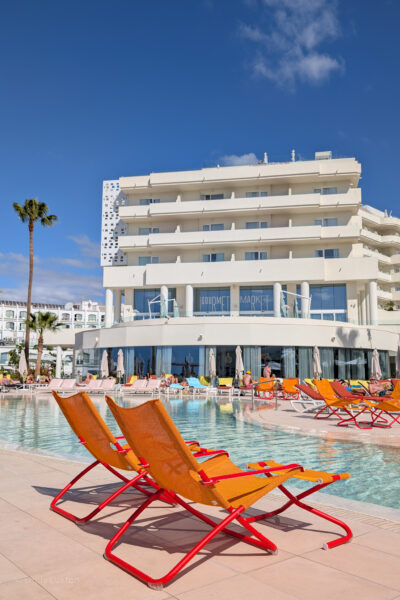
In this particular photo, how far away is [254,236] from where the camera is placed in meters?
39.1

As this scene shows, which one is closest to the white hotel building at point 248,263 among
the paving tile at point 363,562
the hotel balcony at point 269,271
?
the hotel balcony at point 269,271

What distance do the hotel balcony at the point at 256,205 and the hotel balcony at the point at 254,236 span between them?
1586 millimetres

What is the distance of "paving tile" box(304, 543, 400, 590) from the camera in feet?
8.77

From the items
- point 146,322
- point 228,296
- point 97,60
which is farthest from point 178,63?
point 228,296

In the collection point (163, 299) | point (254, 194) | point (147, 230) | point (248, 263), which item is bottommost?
point (163, 299)

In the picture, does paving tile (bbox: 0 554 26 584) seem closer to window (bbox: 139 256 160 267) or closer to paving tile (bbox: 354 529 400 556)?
paving tile (bbox: 354 529 400 556)

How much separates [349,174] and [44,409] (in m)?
31.6

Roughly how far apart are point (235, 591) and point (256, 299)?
3610 cm

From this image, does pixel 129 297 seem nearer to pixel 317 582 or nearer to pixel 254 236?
pixel 254 236

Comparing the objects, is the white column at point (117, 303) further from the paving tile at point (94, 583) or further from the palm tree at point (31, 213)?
the paving tile at point (94, 583)

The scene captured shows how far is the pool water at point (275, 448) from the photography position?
17.9 feet

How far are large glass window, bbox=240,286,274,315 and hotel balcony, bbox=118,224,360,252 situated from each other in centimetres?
390

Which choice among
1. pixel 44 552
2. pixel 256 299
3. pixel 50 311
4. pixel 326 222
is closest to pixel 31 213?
pixel 256 299

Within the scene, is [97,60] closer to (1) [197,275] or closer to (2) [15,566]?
(1) [197,275]
